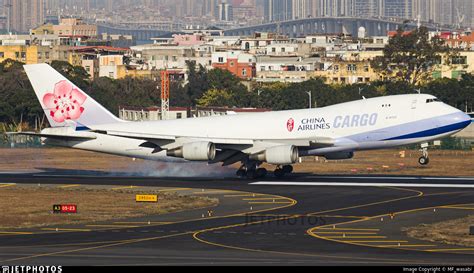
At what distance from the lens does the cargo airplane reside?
76.2m

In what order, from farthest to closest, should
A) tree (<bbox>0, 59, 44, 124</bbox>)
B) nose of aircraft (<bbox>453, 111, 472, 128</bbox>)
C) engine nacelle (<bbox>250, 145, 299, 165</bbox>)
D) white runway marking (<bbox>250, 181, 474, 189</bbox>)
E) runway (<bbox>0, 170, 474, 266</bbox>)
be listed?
tree (<bbox>0, 59, 44, 124</bbox>), nose of aircraft (<bbox>453, 111, 472, 128</bbox>), engine nacelle (<bbox>250, 145, 299, 165</bbox>), white runway marking (<bbox>250, 181, 474, 189</bbox>), runway (<bbox>0, 170, 474, 266</bbox>)

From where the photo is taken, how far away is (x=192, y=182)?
78562 mm

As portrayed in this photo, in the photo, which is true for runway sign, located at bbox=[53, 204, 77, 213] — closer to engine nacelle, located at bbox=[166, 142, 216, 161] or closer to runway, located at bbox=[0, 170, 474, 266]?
runway, located at bbox=[0, 170, 474, 266]

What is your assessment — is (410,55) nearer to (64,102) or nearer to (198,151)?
(64,102)

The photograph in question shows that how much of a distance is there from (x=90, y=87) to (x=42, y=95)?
10156cm

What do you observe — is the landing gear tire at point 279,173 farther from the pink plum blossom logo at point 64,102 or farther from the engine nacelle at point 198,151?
the pink plum blossom logo at point 64,102

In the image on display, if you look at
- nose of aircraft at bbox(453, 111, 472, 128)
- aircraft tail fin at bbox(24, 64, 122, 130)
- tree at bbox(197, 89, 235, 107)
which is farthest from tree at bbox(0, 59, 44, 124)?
nose of aircraft at bbox(453, 111, 472, 128)


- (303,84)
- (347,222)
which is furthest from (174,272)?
(303,84)

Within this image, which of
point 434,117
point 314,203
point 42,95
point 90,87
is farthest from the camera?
point 90,87

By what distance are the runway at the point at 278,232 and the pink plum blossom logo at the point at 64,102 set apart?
1087 centimetres

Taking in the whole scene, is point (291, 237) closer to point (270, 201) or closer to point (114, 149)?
point (270, 201)

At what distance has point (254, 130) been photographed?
79125 millimetres

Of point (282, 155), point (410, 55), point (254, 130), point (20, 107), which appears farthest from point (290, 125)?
point (410, 55)

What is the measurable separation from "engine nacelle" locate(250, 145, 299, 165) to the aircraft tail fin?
43.7 ft
